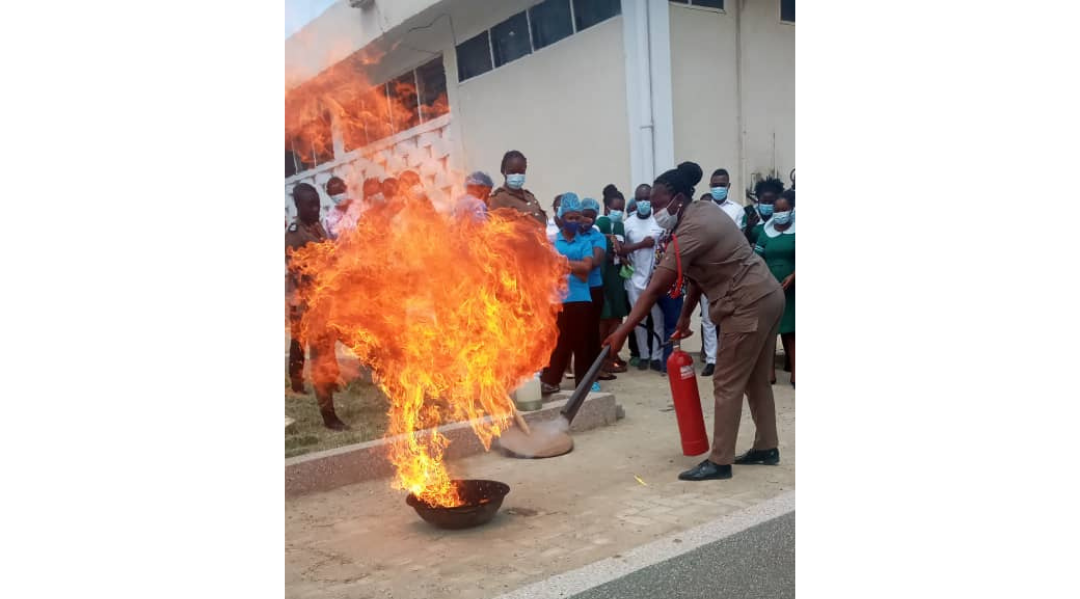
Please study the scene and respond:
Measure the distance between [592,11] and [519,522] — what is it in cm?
853

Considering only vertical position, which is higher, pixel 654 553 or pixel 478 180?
pixel 478 180

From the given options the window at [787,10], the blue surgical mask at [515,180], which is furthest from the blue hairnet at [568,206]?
the window at [787,10]

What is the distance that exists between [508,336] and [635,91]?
628cm

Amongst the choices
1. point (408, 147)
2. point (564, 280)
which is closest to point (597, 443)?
point (564, 280)

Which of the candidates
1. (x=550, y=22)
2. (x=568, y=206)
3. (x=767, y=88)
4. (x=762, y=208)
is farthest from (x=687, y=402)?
(x=550, y=22)

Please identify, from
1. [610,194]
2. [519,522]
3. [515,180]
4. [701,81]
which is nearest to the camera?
[519,522]

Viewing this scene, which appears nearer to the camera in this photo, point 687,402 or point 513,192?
point 687,402

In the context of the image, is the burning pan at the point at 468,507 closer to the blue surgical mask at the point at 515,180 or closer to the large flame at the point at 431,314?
the large flame at the point at 431,314

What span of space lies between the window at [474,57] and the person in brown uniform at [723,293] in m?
7.55

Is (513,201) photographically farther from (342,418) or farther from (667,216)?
(342,418)

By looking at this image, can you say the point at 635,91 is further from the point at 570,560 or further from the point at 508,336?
the point at 570,560

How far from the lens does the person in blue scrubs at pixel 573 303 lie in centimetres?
772

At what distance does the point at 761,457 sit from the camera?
5512 millimetres

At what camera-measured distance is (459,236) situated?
5.36m
